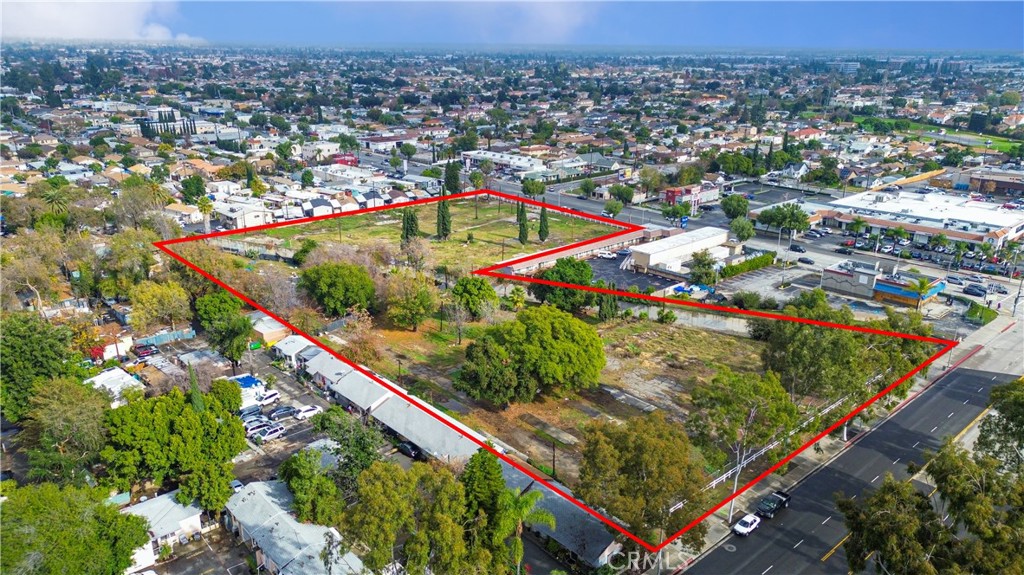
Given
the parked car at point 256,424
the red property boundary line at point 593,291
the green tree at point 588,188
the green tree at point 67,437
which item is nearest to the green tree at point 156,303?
the red property boundary line at point 593,291

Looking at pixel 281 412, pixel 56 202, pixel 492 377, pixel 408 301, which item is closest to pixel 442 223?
pixel 408 301

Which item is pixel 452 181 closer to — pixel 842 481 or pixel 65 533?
pixel 842 481

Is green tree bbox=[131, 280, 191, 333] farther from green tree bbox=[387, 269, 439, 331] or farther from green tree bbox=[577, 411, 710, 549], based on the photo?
green tree bbox=[577, 411, 710, 549]

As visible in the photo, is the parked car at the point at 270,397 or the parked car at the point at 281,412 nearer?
the parked car at the point at 281,412

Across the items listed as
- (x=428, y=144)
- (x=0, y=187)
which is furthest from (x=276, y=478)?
(x=428, y=144)

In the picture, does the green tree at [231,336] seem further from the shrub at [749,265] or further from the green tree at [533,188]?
the green tree at [533,188]
